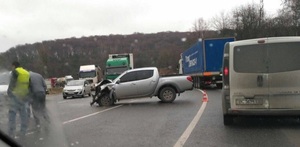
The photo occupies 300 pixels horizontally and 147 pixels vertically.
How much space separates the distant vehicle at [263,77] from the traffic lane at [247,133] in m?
0.42

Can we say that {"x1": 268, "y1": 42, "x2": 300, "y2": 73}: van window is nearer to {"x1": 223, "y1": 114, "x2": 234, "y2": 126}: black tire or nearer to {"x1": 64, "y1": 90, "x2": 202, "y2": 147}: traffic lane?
{"x1": 223, "y1": 114, "x2": 234, "y2": 126}: black tire

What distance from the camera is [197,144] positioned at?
297 inches

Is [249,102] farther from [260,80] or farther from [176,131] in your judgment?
[176,131]

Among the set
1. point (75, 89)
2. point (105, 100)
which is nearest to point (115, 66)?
point (75, 89)

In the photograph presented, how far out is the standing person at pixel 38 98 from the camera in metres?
6.71

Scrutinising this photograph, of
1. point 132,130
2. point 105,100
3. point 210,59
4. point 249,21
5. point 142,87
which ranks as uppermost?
point 249,21

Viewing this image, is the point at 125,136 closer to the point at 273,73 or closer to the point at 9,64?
the point at 273,73

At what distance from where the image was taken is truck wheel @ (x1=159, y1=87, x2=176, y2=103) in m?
18.0

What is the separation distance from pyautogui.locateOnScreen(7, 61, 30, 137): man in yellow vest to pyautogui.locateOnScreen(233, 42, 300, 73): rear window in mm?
4554

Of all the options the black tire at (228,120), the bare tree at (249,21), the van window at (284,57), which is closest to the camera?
the van window at (284,57)

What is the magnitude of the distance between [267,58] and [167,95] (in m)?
9.13

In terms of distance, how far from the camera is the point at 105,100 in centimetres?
1839

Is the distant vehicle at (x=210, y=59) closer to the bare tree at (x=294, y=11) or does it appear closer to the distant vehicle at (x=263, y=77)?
the distant vehicle at (x=263, y=77)

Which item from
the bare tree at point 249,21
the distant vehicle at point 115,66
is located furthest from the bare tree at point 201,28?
the distant vehicle at point 115,66
